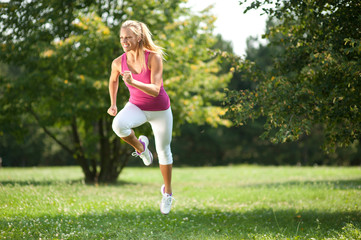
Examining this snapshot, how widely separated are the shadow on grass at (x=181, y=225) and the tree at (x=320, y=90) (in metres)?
1.61

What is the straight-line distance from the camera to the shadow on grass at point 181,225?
5.91m

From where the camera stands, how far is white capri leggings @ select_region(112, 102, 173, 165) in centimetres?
473

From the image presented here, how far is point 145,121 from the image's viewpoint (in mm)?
4980

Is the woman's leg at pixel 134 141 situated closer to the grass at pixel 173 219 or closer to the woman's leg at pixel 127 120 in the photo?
the woman's leg at pixel 127 120

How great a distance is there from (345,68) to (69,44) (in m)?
10.2

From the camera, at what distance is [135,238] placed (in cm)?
575

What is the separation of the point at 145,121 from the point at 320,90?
3612 millimetres

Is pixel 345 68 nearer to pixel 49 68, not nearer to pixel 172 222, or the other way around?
pixel 172 222

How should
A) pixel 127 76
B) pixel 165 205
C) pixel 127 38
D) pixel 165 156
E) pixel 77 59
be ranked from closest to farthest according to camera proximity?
1. pixel 127 76
2. pixel 127 38
3. pixel 165 156
4. pixel 165 205
5. pixel 77 59

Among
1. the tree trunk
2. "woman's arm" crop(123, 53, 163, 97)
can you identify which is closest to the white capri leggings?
"woman's arm" crop(123, 53, 163, 97)

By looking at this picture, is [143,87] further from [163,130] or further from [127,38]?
[163,130]

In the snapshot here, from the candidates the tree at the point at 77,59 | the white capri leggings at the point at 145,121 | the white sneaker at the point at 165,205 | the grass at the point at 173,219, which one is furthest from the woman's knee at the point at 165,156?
the tree at the point at 77,59

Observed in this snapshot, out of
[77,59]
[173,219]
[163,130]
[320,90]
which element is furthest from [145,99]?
[77,59]

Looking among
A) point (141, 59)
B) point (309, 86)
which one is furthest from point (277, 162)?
point (141, 59)
